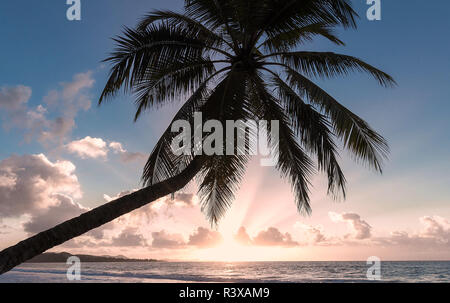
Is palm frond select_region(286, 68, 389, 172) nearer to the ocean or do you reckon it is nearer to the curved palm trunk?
the curved palm trunk

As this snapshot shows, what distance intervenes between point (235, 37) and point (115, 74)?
2.53 m

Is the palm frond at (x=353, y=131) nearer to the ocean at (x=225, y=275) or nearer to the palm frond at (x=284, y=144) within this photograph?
the palm frond at (x=284, y=144)

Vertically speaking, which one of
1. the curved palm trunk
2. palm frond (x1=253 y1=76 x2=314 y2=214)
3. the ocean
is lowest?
the ocean

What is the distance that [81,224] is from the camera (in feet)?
14.3

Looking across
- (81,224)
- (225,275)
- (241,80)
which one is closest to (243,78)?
(241,80)

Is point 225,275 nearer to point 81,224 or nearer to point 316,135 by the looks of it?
point 316,135

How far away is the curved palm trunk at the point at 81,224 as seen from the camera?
146 inches

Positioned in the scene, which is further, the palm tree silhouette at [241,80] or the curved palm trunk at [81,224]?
the palm tree silhouette at [241,80]

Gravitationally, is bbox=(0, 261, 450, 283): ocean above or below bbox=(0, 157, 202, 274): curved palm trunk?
below

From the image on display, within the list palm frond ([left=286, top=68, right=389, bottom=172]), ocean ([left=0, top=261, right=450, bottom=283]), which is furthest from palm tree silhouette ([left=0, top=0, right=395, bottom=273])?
ocean ([left=0, top=261, right=450, bottom=283])

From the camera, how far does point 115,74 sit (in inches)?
262

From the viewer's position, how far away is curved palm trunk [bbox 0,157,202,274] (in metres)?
3.71

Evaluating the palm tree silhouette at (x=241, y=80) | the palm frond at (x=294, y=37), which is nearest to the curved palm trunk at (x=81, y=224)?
the palm tree silhouette at (x=241, y=80)
